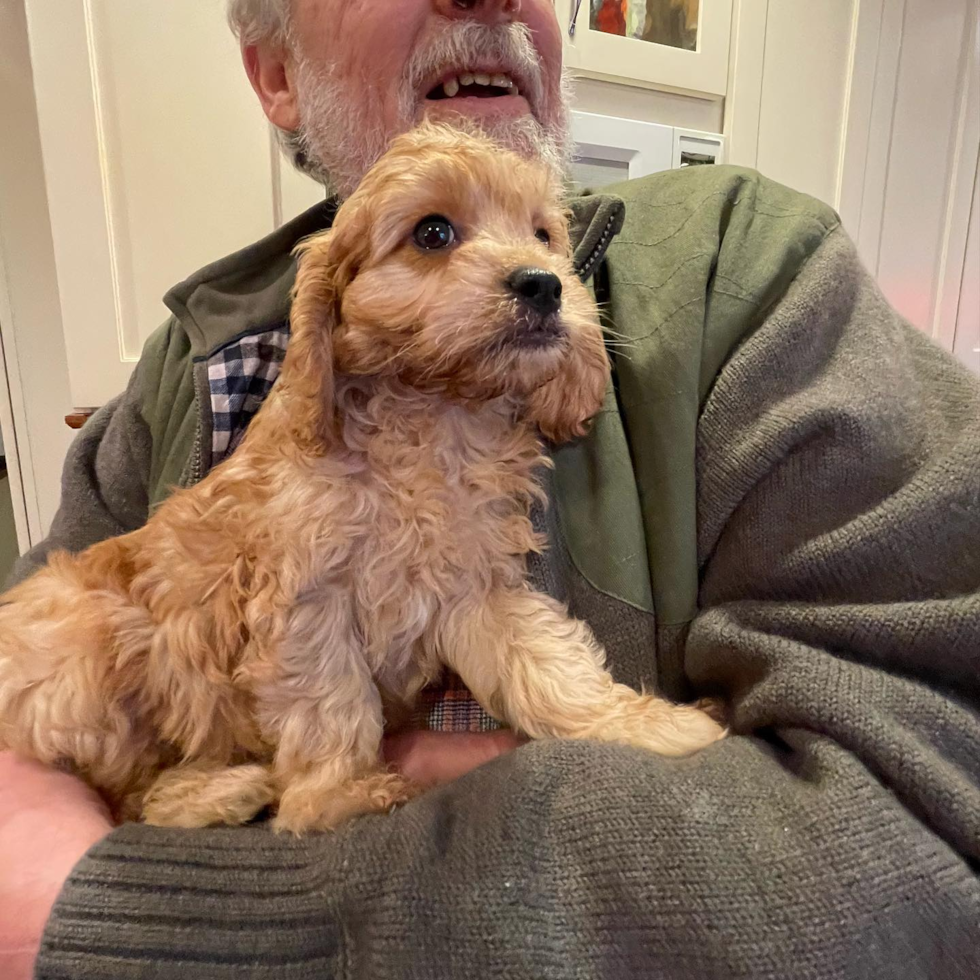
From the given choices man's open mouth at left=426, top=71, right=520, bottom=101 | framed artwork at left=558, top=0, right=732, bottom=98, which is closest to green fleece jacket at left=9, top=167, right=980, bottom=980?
man's open mouth at left=426, top=71, right=520, bottom=101

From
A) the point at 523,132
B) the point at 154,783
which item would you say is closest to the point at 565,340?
the point at 523,132

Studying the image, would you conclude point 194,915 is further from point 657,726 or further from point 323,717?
point 657,726

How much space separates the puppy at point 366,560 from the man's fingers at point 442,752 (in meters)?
0.04

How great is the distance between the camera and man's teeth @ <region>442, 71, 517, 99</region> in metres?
1.45

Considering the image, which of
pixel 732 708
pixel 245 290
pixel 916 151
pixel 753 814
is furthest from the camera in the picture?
pixel 916 151

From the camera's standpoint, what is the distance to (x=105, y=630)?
1.22 metres

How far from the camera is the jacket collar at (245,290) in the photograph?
146 cm

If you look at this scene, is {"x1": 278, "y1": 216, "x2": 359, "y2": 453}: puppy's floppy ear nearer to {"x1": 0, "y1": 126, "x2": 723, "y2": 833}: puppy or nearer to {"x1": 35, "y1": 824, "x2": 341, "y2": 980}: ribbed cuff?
{"x1": 0, "y1": 126, "x2": 723, "y2": 833}: puppy

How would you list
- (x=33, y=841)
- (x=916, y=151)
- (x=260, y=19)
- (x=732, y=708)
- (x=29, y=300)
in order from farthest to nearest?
(x=916, y=151) → (x=29, y=300) → (x=260, y=19) → (x=732, y=708) → (x=33, y=841)

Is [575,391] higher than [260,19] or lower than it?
lower

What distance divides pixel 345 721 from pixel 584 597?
404 mm

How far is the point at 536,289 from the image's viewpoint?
3.48 feet

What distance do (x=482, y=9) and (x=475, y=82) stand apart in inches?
4.9

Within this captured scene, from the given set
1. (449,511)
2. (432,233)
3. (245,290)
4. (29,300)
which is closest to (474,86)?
(432,233)
